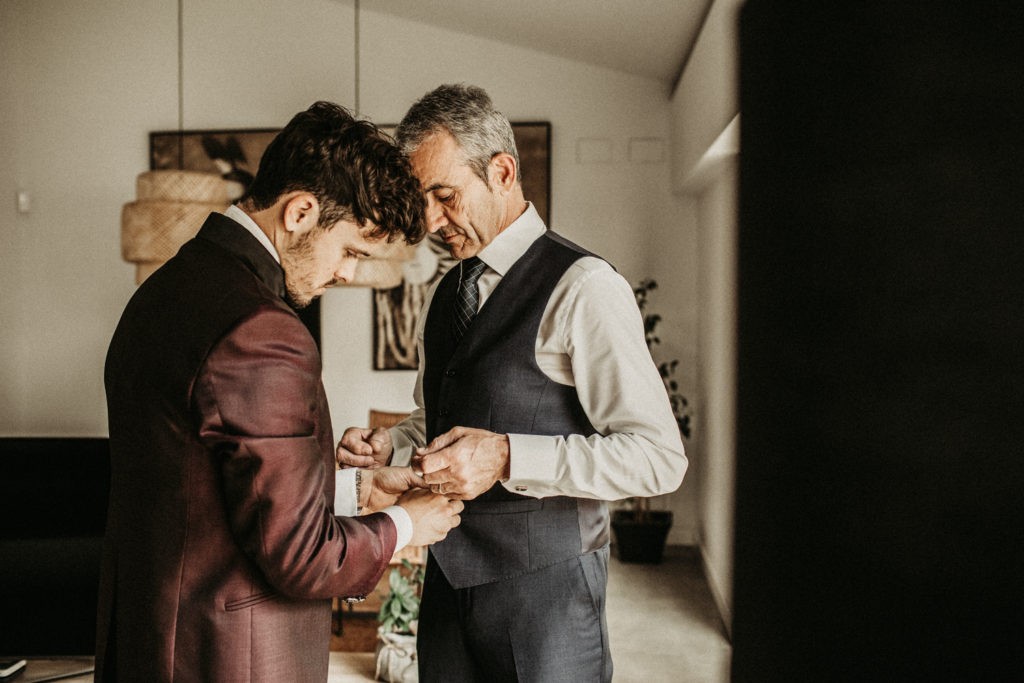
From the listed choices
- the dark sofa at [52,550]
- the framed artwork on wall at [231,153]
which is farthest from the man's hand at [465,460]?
the framed artwork on wall at [231,153]

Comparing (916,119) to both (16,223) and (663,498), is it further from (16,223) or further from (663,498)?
(16,223)

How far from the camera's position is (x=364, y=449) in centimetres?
155

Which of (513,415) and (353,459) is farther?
(353,459)

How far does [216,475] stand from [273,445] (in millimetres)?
100

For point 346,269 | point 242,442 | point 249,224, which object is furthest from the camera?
point 346,269

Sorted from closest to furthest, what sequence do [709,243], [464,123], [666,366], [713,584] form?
1. [464,123]
2. [713,584]
3. [709,243]
4. [666,366]

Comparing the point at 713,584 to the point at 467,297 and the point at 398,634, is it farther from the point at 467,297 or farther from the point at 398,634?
the point at 467,297

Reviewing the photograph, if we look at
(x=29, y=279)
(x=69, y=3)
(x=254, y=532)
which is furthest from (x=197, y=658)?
(x=69, y=3)

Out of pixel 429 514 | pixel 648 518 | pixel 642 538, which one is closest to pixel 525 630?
pixel 429 514

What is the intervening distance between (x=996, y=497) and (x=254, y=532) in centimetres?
100

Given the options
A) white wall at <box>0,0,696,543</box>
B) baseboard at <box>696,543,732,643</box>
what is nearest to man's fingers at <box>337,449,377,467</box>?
baseboard at <box>696,543,732,643</box>

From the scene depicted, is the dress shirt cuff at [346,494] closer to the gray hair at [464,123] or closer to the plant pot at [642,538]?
the gray hair at [464,123]

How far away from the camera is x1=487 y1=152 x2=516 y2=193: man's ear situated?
145 centimetres

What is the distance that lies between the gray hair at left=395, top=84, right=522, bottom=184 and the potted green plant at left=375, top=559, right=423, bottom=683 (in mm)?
2442
